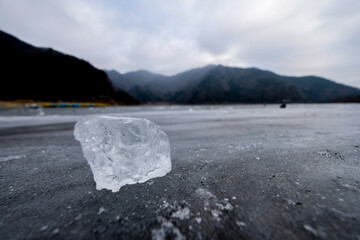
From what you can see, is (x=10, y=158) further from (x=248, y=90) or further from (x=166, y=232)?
(x=248, y=90)

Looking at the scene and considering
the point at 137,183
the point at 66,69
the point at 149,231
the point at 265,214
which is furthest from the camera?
the point at 66,69

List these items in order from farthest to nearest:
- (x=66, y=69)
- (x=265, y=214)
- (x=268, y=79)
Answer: (x=268, y=79) < (x=66, y=69) < (x=265, y=214)

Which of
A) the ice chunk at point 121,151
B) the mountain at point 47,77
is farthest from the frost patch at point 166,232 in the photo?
the mountain at point 47,77

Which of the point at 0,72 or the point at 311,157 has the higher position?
the point at 0,72

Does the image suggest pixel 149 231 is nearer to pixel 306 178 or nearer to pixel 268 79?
pixel 306 178

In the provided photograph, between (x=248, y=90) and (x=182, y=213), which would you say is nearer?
(x=182, y=213)

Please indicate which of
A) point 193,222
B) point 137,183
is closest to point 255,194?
point 193,222

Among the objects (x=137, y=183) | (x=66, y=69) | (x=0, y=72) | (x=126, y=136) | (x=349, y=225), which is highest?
(x=66, y=69)

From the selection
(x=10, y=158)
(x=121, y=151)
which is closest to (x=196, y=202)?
(x=121, y=151)

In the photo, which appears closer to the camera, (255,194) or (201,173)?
(255,194)
